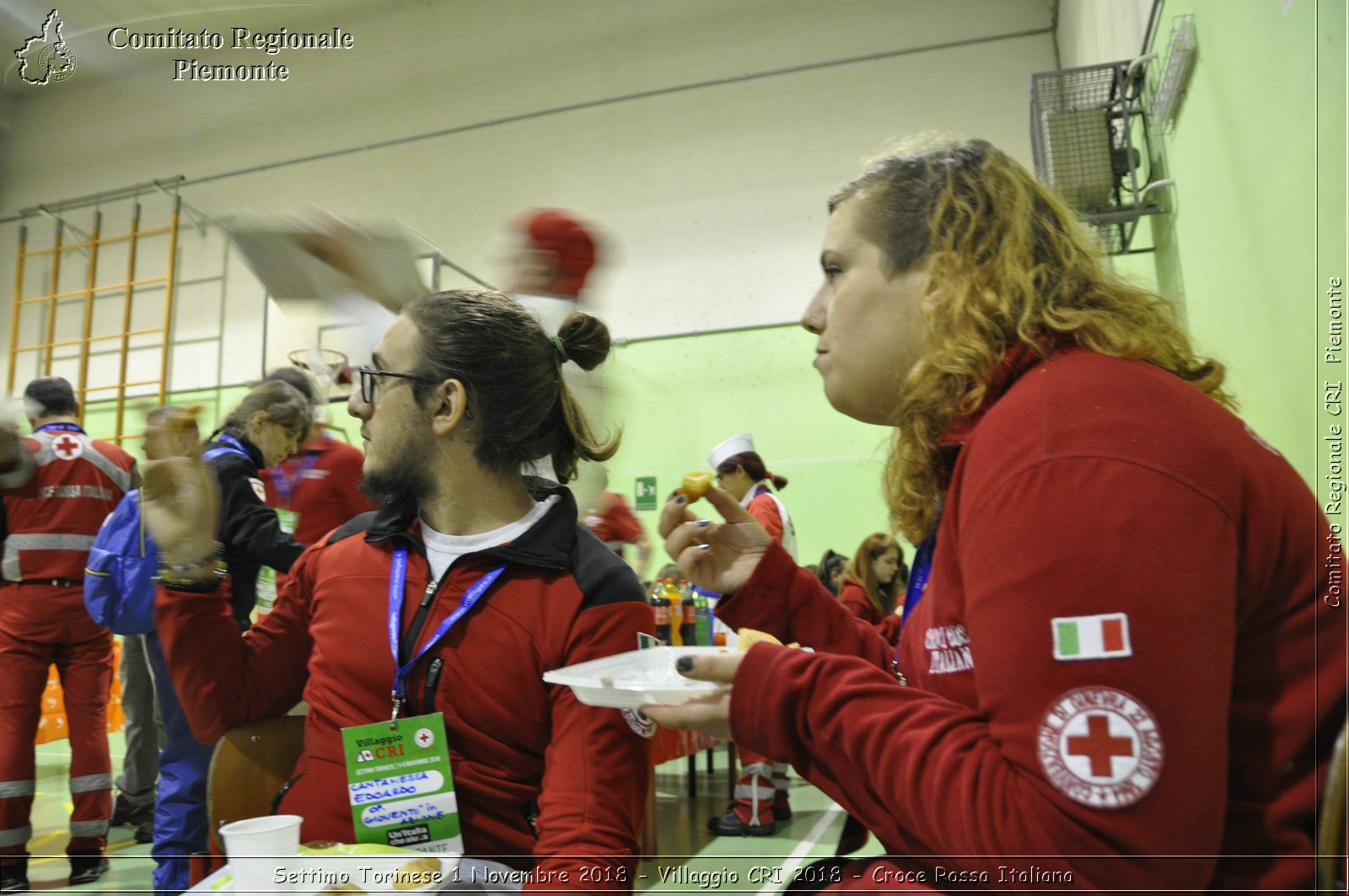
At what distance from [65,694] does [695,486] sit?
10.5ft

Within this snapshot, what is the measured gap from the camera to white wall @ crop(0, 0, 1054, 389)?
270 inches

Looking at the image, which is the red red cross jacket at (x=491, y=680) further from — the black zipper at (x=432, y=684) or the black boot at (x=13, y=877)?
the black boot at (x=13, y=877)

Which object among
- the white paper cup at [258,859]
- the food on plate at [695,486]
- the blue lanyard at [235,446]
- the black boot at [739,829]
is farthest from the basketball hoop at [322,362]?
the white paper cup at [258,859]

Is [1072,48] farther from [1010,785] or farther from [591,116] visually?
[1010,785]

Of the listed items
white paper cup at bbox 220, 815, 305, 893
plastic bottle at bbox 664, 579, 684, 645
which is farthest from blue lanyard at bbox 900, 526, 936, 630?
plastic bottle at bbox 664, 579, 684, 645

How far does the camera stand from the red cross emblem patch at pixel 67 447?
3303 mm

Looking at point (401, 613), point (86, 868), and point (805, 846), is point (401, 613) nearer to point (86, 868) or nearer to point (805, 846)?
point (805, 846)

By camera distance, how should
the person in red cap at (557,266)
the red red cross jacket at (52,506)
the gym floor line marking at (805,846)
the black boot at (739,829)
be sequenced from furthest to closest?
the black boot at (739,829)
the red red cross jacket at (52,506)
the gym floor line marking at (805,846)
the person in red cap at (557,266)

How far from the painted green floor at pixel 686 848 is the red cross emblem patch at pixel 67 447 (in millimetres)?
1449

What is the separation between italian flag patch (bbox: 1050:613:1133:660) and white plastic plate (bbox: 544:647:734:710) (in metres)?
0.33

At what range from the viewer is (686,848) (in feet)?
11.7

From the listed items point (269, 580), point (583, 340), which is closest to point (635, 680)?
point (583, 340)

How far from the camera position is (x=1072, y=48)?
573 centimetres

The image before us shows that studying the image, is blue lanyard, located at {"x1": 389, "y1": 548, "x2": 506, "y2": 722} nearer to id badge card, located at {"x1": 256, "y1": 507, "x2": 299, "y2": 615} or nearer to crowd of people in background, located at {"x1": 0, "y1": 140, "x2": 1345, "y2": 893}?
crowd of people in background, located at {"x1": 0, "y1": 140, "x2": 1345, "y2": 893}
